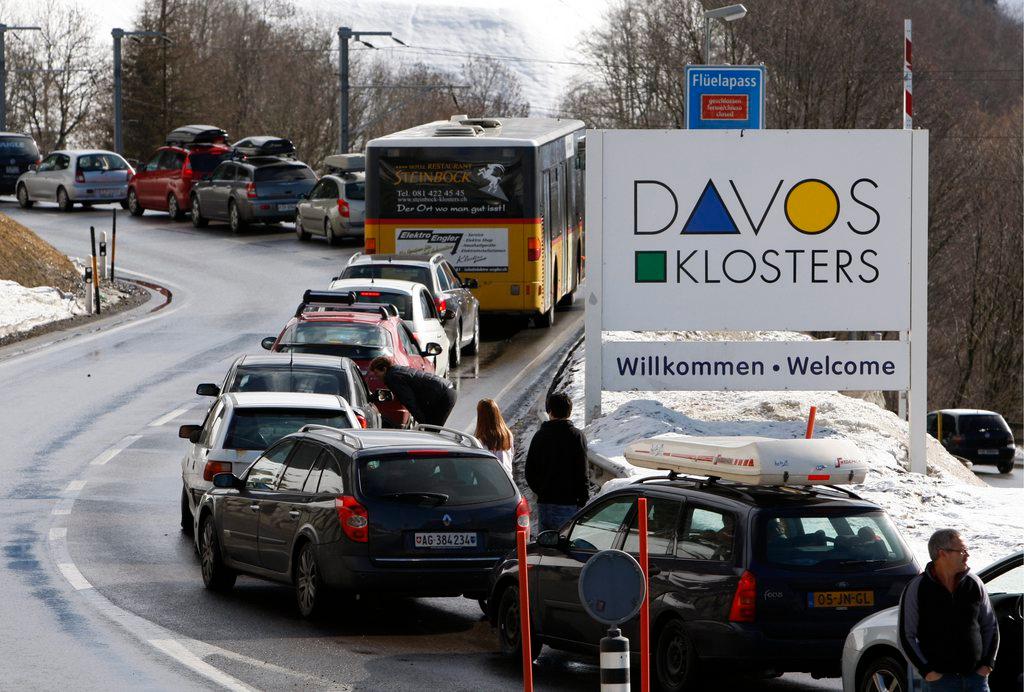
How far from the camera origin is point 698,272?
60.7 feet

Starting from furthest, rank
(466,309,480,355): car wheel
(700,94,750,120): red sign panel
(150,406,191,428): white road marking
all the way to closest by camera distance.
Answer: (466,309,480,355): car wheel
(700,94,750,120): red sign panel
(150,406,191,428): white road marking

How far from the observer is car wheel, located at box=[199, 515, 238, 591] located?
13.2 m

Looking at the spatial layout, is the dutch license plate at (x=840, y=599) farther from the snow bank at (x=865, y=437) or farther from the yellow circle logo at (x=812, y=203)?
the yellow circle logo at (x=812, y=203)

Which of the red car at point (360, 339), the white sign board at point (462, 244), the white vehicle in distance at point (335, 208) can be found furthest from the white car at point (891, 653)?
the white vehicle in distance at point (335, 208)

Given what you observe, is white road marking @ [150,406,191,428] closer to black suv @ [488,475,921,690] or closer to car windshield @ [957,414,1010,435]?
black suv @ [488,475,921,690]

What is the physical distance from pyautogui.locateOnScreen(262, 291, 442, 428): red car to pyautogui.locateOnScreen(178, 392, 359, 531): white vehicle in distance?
4.03 metres

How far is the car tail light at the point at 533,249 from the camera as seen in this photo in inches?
1122

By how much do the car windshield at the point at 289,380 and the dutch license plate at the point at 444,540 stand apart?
534 centimetres

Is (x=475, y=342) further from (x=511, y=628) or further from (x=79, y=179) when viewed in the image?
(x=79, y=179)

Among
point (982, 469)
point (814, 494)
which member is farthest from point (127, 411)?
point (982, 469)

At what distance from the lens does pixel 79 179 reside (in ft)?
169

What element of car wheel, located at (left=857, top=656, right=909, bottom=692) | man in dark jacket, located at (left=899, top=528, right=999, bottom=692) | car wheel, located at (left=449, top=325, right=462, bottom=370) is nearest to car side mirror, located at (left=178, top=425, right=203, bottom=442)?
car wheel, located at (left=857, top=656, right=909, bottom=692)

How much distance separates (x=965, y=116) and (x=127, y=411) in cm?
4656

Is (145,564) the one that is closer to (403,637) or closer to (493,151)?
(403,637)
